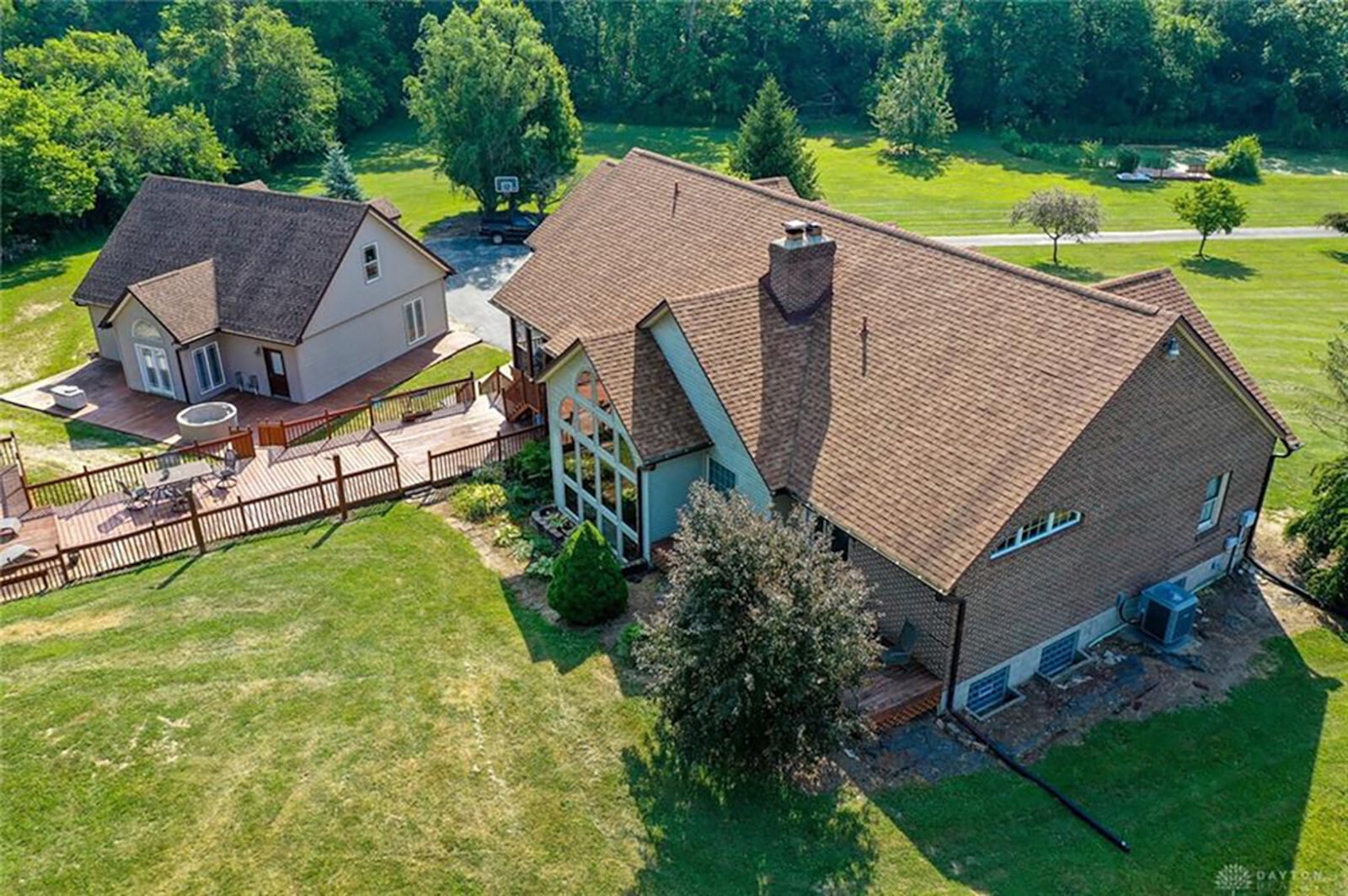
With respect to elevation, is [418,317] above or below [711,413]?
below

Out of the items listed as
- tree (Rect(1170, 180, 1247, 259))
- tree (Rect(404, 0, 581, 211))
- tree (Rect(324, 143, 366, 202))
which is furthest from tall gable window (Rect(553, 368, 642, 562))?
tree (Rect(1170, 180, 1247, 259))

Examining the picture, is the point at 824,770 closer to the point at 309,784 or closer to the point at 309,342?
the point at 309,784

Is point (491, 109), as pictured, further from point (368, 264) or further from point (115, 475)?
point (115, 475)

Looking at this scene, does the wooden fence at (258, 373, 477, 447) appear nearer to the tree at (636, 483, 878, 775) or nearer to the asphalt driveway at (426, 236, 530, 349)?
the asphalt driveway at (426, 236, 530, 349)

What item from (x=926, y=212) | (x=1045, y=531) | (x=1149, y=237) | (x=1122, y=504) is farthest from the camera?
(x=926, y=212)

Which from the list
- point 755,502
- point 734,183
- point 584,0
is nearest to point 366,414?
point 734,183

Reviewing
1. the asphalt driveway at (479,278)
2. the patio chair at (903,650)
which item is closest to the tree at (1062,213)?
the asphalt driveway at (479,278)

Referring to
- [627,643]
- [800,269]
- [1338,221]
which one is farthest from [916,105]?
[627,643]
